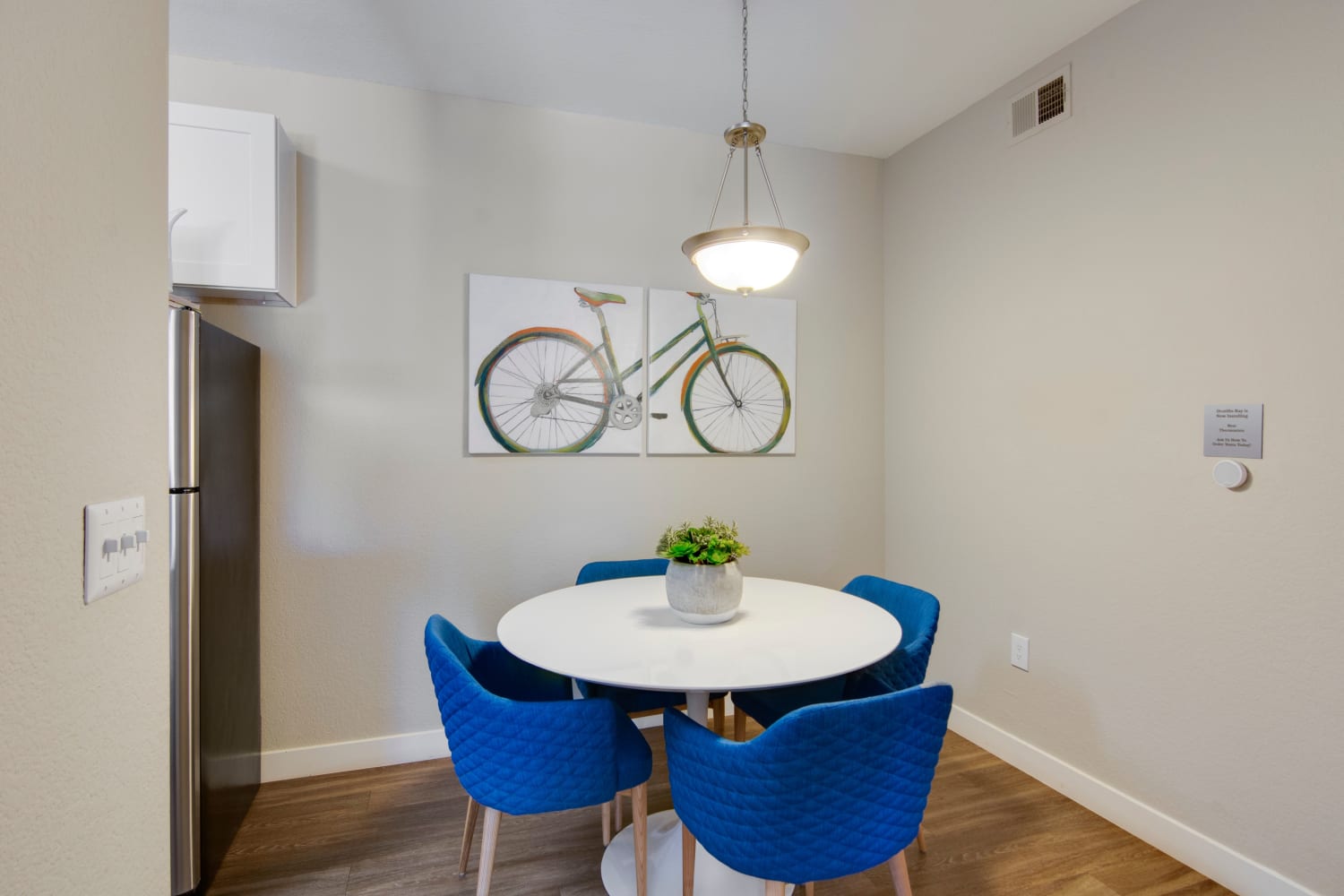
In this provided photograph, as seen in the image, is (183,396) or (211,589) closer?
(183,396)

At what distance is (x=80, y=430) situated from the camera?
2.27 ft

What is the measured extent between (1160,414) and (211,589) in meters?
2.82

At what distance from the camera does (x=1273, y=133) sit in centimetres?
171

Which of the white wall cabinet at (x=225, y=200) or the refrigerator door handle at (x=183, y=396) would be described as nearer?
the refrigerator door handle at (x=183, y=396)

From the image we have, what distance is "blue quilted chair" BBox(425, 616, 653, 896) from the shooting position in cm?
144

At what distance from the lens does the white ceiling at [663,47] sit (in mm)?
2045

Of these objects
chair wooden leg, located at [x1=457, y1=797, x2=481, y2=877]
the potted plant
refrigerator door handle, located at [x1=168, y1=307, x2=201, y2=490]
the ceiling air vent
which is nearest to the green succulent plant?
the potted plant

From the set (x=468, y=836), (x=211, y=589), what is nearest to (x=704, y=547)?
(x=468, y=836)

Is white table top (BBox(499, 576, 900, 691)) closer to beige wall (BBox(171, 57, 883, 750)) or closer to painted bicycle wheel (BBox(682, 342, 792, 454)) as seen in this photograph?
beige wall (BBox(171, 57, 883, 750))

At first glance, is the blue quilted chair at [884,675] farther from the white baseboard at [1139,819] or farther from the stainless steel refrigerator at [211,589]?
the stainless steel refrigerator at [211,589]

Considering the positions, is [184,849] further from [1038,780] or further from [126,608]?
[1038,780]

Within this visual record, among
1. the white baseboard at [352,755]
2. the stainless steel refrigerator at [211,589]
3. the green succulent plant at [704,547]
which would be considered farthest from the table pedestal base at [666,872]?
the stainless steel refrigerator at [211,589]

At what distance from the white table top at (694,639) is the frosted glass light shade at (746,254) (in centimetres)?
97

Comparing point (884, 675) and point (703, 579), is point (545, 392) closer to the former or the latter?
point (703, 579)
